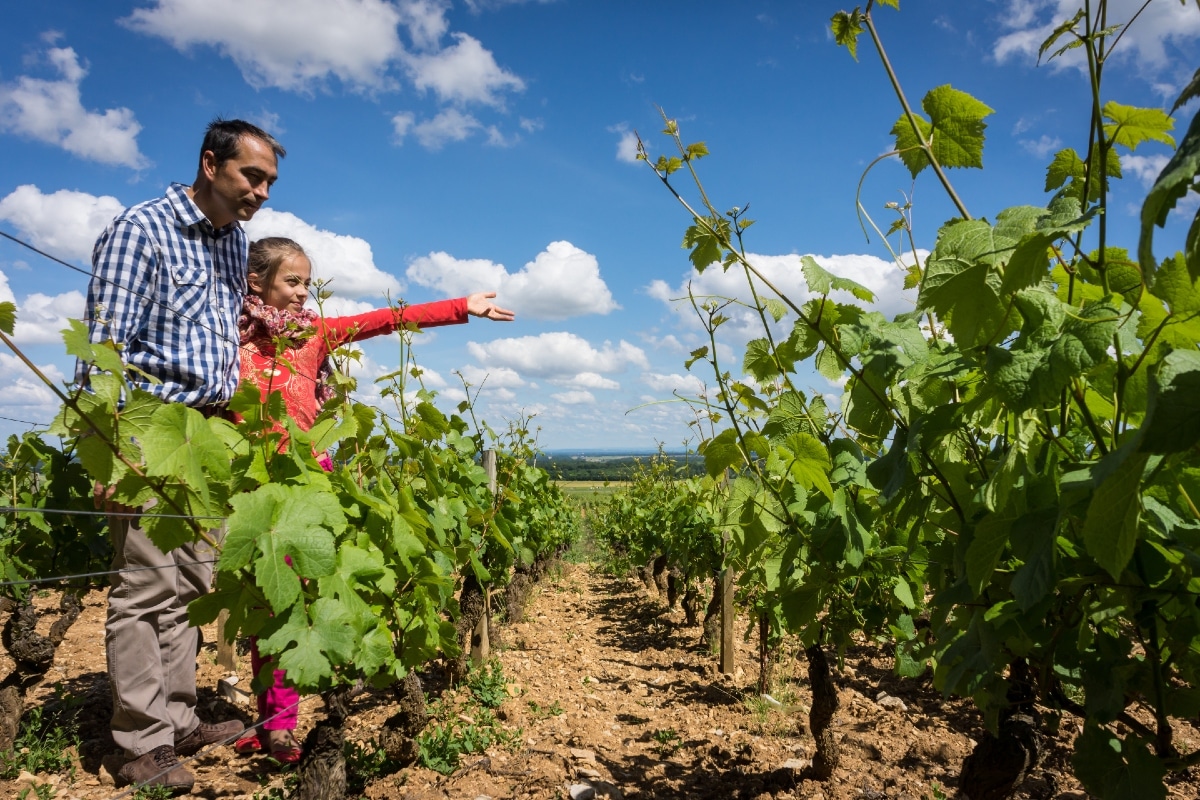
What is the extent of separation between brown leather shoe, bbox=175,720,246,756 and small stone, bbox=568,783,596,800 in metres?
1.49

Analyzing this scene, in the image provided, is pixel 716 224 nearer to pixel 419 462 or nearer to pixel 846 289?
pixel 846 289

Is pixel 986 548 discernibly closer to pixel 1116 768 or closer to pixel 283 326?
Answer: pixel 1116 768

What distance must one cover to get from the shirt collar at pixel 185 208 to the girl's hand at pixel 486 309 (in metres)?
1.16

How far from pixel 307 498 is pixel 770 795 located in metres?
2.36

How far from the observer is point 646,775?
11.0ft

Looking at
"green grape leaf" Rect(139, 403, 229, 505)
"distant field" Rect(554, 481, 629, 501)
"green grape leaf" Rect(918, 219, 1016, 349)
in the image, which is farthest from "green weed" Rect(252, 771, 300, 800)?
"distant field" Rect(554, 481, 629, 501)

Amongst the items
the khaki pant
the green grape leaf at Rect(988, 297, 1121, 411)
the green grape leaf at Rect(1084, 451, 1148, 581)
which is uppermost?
the green grape leaf at Rect(988, 297, 1121, 411)

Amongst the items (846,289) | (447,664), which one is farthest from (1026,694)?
(447,664)

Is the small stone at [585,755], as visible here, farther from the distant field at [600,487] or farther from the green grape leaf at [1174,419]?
the distant field at [600,487]

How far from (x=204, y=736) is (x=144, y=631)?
30.7 inches

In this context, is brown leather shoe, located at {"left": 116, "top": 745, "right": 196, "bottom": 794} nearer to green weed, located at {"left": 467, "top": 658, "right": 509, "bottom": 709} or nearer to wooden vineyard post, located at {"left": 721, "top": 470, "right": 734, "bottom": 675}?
green weed, located at {"left": 467, "top": 658, "right": 509, "bottom": 709}

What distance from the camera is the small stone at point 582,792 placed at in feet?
9.63

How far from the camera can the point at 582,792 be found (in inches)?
117

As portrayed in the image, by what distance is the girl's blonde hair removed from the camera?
10.6 feet
